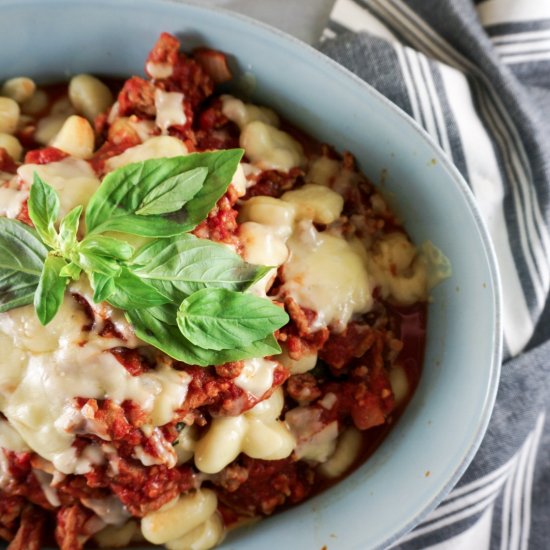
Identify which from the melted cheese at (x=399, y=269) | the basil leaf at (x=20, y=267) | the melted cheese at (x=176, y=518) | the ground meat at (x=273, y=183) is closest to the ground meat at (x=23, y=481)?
the melted cheese at (x=176, y=518)

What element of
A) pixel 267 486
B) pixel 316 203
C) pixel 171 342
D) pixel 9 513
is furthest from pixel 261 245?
pixel 9 513

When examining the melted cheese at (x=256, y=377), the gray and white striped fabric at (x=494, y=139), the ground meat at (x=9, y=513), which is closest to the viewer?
the melted cheese at (x=256, y=377)

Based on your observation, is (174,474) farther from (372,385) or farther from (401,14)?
(401,14)

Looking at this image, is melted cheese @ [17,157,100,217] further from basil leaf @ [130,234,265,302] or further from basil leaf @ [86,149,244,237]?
basil leaf @ [130,234,265,302]

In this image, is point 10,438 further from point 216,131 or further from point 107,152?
point 216,131

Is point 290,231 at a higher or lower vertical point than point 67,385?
higher

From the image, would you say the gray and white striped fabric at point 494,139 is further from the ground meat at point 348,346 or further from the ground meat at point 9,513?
the ground meat at point 9,513

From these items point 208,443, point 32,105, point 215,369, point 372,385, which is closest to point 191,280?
point 215,369
